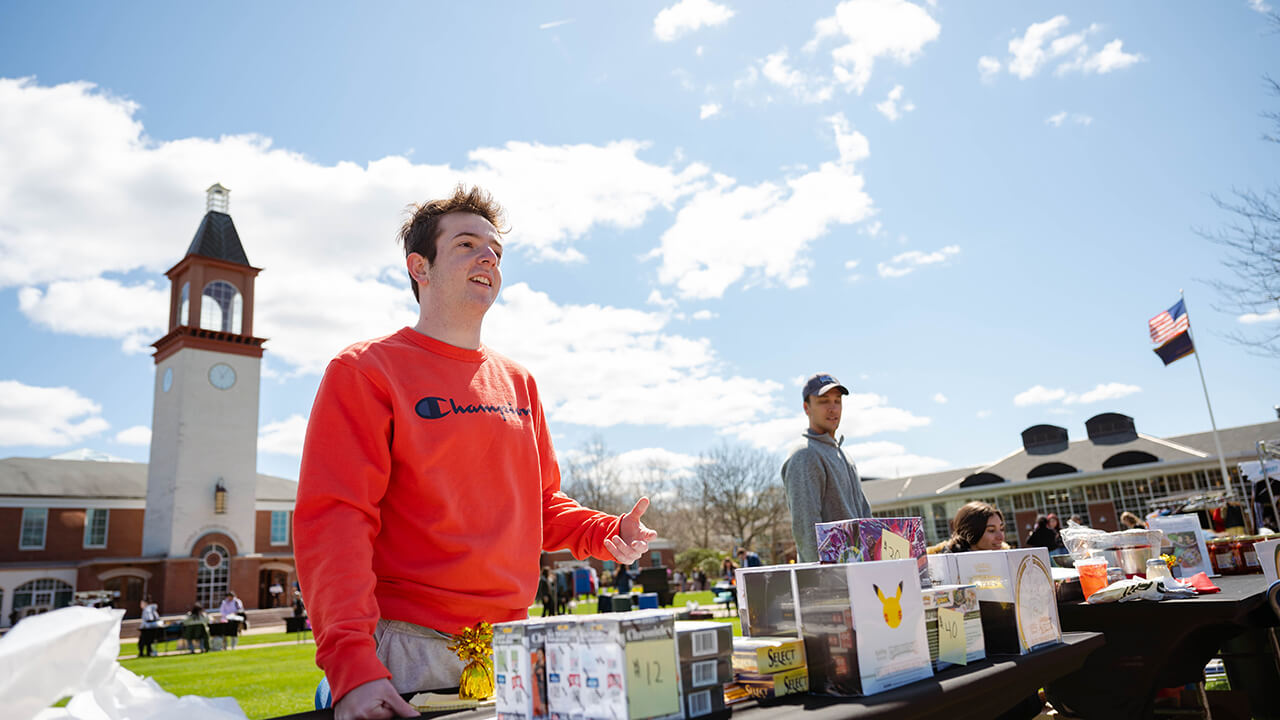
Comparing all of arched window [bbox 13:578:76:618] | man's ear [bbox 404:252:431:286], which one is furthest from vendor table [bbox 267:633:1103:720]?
arched window [bbox 13:578:76:618]

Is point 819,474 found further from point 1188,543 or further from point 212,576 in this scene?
point 212,576

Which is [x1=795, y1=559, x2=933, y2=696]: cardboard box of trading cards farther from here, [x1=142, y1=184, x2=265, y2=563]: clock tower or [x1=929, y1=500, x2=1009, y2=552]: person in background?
[x1=142, y1=184, x2=265, y2=563]: clock tower

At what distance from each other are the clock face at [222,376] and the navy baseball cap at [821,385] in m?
36.0

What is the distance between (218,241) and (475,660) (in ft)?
131

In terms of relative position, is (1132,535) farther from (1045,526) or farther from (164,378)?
(164,378)

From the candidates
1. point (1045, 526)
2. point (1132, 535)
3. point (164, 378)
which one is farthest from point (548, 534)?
point (164, 378)

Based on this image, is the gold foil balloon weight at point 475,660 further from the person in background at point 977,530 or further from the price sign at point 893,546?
the person in background at point 977,530

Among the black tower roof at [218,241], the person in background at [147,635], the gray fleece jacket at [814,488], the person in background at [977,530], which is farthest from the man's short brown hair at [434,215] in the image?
the black tower roof at [218,241]

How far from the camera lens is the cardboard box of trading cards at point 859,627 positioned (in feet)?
4.94

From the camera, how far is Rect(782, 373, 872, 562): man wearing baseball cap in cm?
379

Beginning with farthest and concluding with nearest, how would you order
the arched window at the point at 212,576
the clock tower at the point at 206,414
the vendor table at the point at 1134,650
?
the clock tower at the point at 206,414 < the arched window at the point at 212,576 < the vendor table at the point at 1134,650

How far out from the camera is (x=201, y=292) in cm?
3425

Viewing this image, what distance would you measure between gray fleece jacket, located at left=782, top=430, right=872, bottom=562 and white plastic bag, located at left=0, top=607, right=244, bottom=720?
117 inches

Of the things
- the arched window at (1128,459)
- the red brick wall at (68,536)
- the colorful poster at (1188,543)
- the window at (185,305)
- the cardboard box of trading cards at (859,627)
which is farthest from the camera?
the red brick wall at (68,536)
